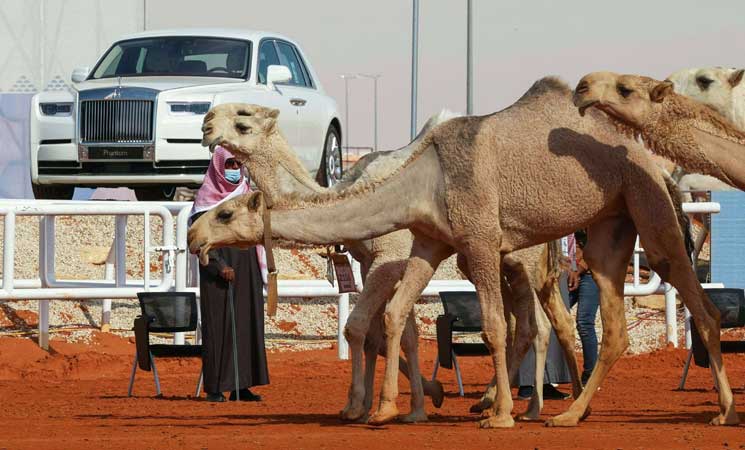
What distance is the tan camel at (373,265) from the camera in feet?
36.6

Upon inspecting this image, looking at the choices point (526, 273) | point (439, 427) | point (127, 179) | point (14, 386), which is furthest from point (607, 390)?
point (127, 179)

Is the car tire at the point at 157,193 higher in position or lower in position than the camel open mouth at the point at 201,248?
lower

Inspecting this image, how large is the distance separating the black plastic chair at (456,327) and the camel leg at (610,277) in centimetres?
313

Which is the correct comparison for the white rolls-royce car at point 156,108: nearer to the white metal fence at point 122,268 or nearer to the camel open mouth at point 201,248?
the white metal fence at point 122,268

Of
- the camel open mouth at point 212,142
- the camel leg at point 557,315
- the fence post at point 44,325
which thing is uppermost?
the camel open mouth at point 212,142

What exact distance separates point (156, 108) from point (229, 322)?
18.9ft

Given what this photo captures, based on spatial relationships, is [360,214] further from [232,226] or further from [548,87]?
[548,87]

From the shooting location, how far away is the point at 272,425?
1091 centimetres

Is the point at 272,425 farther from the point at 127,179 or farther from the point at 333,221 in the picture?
the point at 127,179

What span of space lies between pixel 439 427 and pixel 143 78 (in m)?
10.3

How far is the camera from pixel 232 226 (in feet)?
34.6

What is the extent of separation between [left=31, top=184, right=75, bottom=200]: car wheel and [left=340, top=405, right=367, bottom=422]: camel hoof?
977 centimetres

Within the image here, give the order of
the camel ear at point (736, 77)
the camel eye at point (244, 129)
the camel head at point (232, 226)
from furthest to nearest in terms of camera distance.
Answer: the camel ear at point (736, 77) → the camel eye at point (244, 129) → the camel head at point (232, 226)

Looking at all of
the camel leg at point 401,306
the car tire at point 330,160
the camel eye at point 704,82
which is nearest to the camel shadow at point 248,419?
the camel leg at point 401,306
